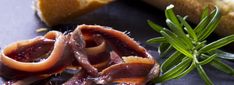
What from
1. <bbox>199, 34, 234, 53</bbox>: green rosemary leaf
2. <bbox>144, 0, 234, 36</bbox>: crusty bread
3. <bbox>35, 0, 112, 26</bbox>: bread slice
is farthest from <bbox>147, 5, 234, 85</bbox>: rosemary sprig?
<bbox>35, 0, 112, 26</bbox>: bread slice

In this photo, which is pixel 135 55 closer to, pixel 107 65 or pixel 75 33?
pixel 107 65

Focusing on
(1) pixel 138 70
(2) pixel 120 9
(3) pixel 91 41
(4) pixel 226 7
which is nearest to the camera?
(1) pixel 138 70

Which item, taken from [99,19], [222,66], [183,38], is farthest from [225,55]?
[99,19]

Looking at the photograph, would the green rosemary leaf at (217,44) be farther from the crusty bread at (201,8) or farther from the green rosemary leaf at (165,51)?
the crusty bread at (201,8)

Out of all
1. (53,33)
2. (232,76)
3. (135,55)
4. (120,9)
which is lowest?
(232,76)

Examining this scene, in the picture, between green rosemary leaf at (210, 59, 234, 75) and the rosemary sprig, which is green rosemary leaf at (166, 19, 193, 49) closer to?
the rosemary sprig

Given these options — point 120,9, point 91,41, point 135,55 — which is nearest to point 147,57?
point 135,55
